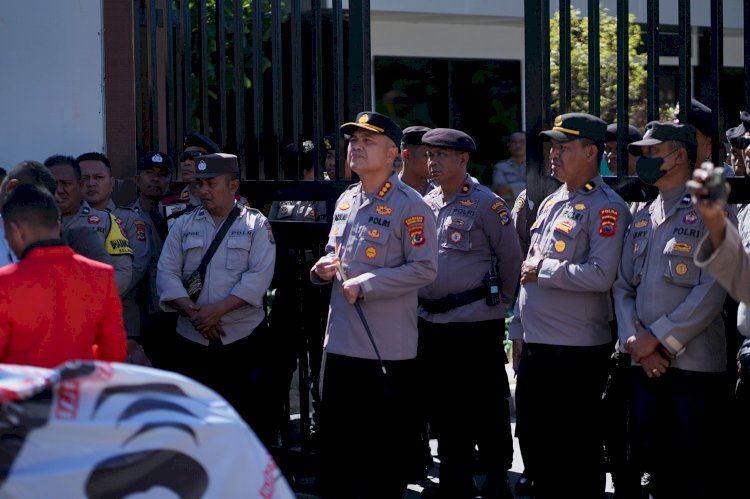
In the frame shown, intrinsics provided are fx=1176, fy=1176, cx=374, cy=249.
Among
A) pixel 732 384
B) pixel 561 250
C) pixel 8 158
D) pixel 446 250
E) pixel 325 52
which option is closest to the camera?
pixel 732 384

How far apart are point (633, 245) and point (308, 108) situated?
30.7 feet

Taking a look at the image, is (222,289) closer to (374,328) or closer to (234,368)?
(234,368)

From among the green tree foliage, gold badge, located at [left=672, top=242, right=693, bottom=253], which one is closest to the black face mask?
gold badge, located at [left=672, top=242, right=693, bottom=253]

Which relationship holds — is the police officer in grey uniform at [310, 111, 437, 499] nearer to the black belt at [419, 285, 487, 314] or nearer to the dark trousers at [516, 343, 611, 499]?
the black belt at [419, 285, 487, 314]

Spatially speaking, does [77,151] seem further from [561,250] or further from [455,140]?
[561,250]

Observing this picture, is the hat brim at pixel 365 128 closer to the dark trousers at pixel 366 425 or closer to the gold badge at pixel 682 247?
the dark trousers at pixel 366 425

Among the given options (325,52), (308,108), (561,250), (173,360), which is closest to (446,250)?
(561,250)

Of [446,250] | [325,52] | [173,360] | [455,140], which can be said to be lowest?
[173,360]

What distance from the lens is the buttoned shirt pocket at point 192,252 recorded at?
262 inches

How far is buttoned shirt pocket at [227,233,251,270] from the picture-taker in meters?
6.59

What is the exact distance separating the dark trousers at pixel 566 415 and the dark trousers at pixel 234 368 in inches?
64.6

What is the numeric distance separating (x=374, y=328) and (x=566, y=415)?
104 centimetres

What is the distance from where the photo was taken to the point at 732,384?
5336mm

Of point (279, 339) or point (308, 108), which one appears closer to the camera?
point (279, 339)
